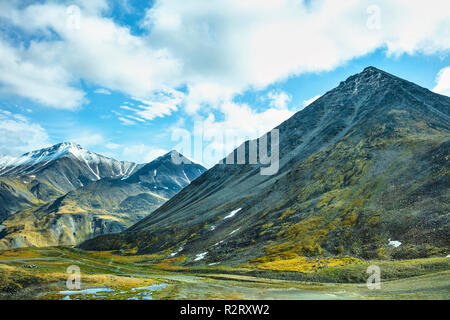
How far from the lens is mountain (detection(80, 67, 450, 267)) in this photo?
78.4 m

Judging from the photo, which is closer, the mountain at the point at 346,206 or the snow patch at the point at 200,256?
the mountain at the point at 346,206

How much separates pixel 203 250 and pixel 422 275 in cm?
8093

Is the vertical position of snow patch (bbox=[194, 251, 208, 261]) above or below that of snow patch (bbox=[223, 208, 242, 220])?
below

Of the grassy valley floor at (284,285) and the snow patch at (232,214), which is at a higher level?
the snow patch at (232,214)

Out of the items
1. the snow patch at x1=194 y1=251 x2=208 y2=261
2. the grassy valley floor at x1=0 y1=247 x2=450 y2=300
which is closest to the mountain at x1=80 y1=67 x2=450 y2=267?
the snow patch at x1=194 y1=251 x2=208 y2=261

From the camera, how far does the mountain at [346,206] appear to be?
78.4 meters

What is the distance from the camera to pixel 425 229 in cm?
7138

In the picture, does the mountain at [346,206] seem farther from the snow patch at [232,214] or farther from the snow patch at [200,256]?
the snow patch at [232,214]

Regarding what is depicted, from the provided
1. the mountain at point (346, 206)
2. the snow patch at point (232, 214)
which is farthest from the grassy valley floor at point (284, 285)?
the snow patch at point (232, 214)

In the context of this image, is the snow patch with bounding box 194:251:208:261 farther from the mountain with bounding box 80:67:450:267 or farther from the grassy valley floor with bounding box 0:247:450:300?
the grassy valley floor with bounding box 0:247:450:300

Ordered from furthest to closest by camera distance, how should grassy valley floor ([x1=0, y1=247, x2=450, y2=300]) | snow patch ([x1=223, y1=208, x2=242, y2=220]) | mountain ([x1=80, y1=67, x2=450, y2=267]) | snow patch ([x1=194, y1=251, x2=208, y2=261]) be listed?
snow patch ([x1=223, y1=208, x2=242, y2=220]) → snow patch ([x1=194, y1=251, x2=208, y2=261]) → mountain ([x1=80, y1=67, x2=450, y2=267]) → grassy valley floor ([x1=0, y1=247, x2=450, y2=300])

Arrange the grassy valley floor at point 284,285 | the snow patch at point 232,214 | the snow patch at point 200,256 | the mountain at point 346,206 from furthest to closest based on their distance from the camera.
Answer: the snow patch at point 232,214
the snow patch at point 200,256
the mountain at point 346,206
the grassy valley floor at point 284,285

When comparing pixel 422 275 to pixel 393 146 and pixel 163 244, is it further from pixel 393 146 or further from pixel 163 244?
pixel 163 244

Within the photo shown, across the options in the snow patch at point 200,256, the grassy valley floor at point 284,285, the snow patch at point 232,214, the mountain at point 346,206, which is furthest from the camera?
the snow patch at point 232,214
